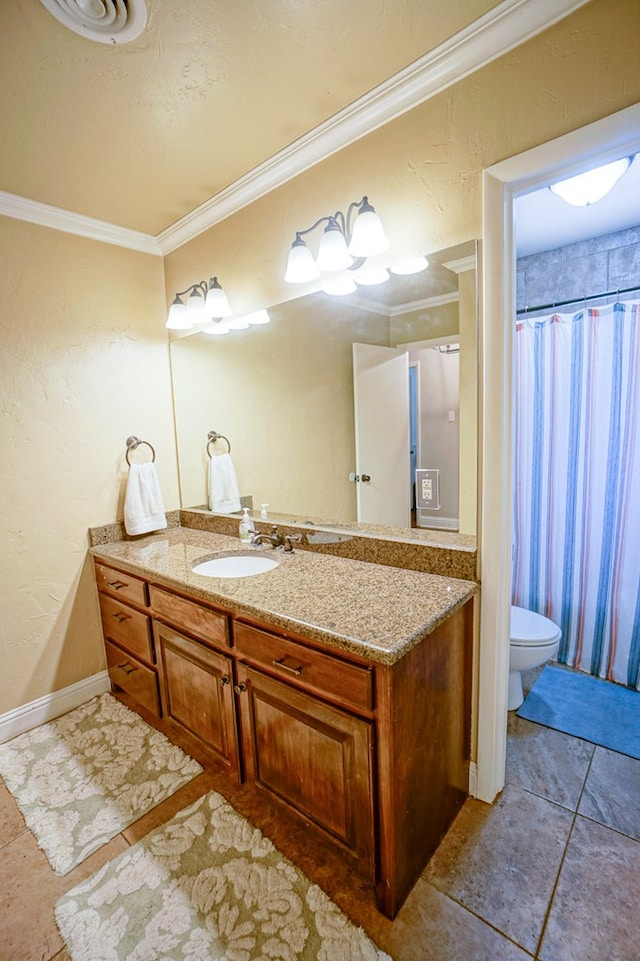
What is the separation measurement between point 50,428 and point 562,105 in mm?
2215

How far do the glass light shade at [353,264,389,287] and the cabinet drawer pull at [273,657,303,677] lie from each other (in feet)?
4.35

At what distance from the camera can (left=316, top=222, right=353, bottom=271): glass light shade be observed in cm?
152

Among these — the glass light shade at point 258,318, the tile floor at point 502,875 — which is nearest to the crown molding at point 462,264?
the glass light shade at point 258,318

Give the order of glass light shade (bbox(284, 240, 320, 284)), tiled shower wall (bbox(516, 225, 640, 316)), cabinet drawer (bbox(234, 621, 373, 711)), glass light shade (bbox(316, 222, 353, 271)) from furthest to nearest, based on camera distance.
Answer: tiled shower wall (bbox(516, 225, 640, 316)) < glass light shade (bbox(284, 240, 320, 284)) < glass light shade (bbox(316, 222, 353, 271)) < cabinet drawer (bbox(234, 621, 373, 711))

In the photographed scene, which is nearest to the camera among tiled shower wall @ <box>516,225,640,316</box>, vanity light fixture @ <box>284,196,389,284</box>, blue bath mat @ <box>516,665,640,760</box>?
vanity light fixture @ <box>284,196,389,284</box>

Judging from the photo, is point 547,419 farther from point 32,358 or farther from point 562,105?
point 32,358

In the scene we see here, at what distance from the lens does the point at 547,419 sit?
2.27m

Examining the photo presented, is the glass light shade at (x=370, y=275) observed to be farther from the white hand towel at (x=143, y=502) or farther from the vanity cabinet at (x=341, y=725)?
the white hand towel at (x=143, y=502)

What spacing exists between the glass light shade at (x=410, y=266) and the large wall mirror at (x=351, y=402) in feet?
0.07

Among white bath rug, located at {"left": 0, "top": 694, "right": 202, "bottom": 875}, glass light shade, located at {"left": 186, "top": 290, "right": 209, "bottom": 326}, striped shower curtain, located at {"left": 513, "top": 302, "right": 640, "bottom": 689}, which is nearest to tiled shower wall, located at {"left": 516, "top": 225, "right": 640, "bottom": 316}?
striped shower curtain, located at {"left": 513, "top": 302, "right": 640, "bottom": 689}

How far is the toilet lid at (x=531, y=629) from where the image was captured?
6.08ft

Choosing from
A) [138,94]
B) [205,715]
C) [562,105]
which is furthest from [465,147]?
[205,715]

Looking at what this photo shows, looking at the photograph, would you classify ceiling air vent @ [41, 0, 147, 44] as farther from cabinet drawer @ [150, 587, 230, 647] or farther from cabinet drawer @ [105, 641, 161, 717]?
cabinet drawer @ [105, 641, 161, 717]

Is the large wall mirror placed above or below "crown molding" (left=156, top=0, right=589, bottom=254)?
below
